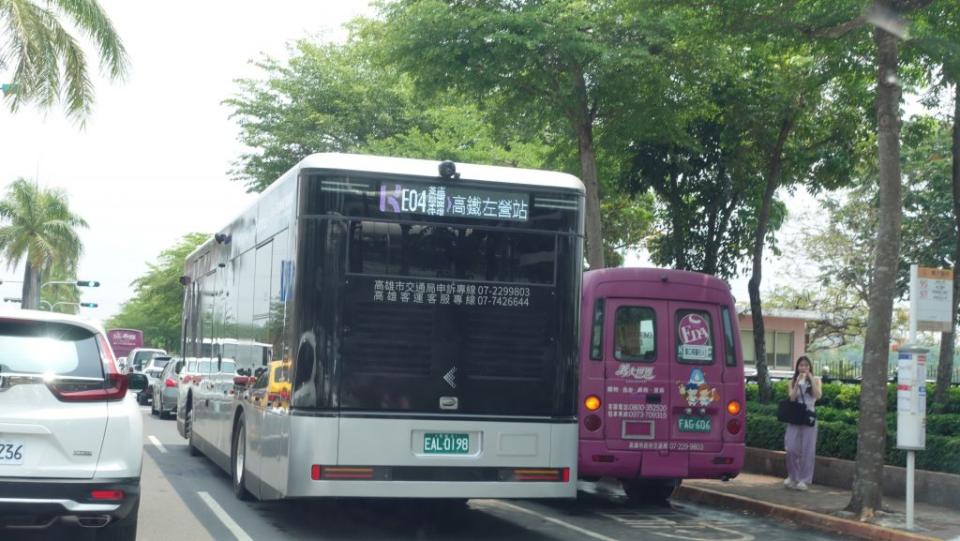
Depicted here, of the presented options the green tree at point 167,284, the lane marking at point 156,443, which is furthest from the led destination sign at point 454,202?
the green tree at point 167,284

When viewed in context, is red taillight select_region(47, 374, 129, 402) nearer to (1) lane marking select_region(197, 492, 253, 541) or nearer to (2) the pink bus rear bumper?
(1) lane marking select_region(197, 492, 253, 541)

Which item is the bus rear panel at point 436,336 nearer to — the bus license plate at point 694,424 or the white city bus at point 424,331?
the white city bus at point 424,331

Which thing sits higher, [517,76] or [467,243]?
[517,76]

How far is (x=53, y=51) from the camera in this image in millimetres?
22812

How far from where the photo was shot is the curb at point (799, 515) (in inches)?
430

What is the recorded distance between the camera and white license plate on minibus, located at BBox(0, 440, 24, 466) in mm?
7426

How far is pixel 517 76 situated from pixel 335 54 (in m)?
20.2

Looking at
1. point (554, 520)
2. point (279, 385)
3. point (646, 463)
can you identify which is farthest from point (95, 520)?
point (646, 463)

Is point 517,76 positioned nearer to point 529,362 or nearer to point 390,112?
point 529,362

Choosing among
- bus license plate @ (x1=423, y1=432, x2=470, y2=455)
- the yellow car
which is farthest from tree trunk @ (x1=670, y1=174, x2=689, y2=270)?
bus license plate @ (x1=423, y1=432, x2=470, y2=455)

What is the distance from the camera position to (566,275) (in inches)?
384

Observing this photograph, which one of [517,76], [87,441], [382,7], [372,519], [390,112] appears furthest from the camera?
[390,112]

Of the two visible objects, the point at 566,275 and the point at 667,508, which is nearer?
the point at 566,275

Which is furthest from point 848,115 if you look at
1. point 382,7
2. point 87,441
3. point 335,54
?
point 335,54
